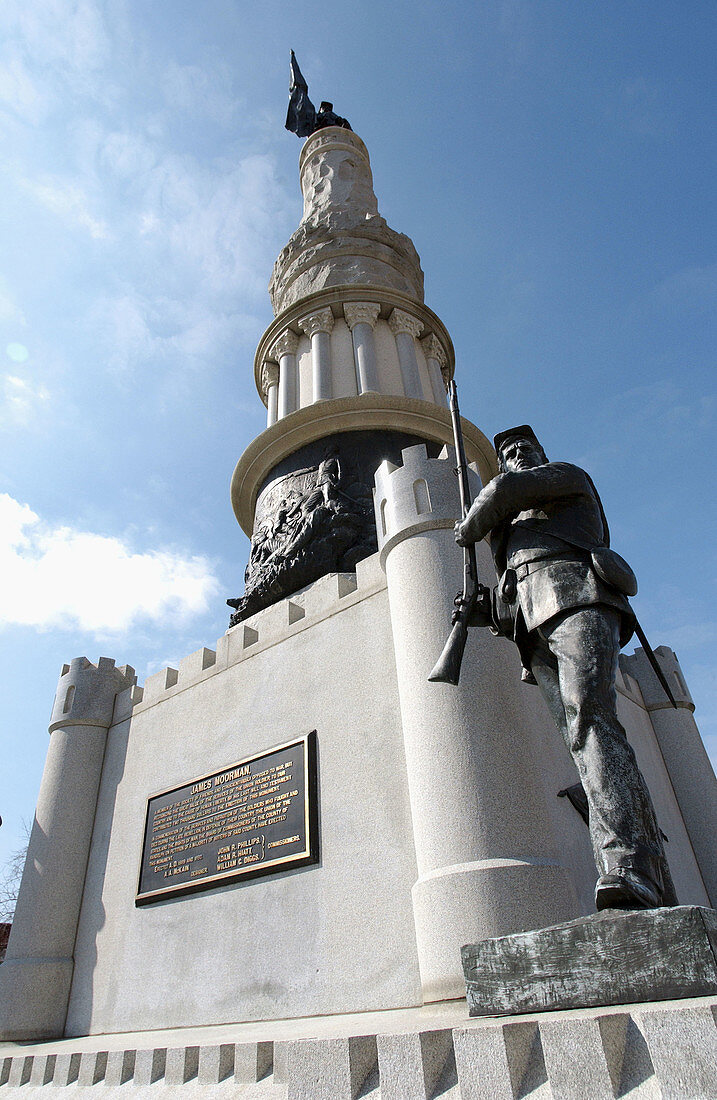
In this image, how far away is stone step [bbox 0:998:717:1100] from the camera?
1.95 meters

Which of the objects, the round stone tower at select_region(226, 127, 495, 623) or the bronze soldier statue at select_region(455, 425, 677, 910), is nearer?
the bronze soldier statue at select_region(455, 425, 677, 910)

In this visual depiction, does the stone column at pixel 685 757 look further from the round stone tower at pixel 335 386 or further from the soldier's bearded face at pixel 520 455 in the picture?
the soldier's bearded face at pixel 520 455

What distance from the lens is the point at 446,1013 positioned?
3.86 m

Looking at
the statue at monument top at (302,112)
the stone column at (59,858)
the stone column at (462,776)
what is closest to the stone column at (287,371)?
the stone column at (59,858)

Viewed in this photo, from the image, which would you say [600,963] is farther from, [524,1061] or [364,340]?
[364,340]

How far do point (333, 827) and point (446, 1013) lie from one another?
228 cm

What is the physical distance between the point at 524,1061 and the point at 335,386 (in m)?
11.7

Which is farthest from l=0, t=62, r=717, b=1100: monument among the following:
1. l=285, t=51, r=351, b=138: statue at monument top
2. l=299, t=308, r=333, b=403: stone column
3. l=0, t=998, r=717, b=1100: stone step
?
l=285, t=51, r=351, b=138: statue at monument top

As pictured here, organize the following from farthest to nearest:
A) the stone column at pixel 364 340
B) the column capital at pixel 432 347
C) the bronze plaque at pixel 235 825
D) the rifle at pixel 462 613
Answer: the column capital at pixel 432 347, the stone column at pixel 364 340, the bronze plaque at pixel 235 825, the rifle at pixel 462 613

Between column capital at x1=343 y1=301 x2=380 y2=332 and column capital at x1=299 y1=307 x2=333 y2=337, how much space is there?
14.6 inches

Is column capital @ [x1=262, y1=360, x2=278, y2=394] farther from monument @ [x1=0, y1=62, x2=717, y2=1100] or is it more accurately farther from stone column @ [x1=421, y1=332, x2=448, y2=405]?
monument @ [x1=0, y1=62, x2=717, y2=1100]

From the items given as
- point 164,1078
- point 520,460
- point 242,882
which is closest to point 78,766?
point 242,882

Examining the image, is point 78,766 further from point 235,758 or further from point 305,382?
point 305,382

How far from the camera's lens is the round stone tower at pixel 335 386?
9.73 m
